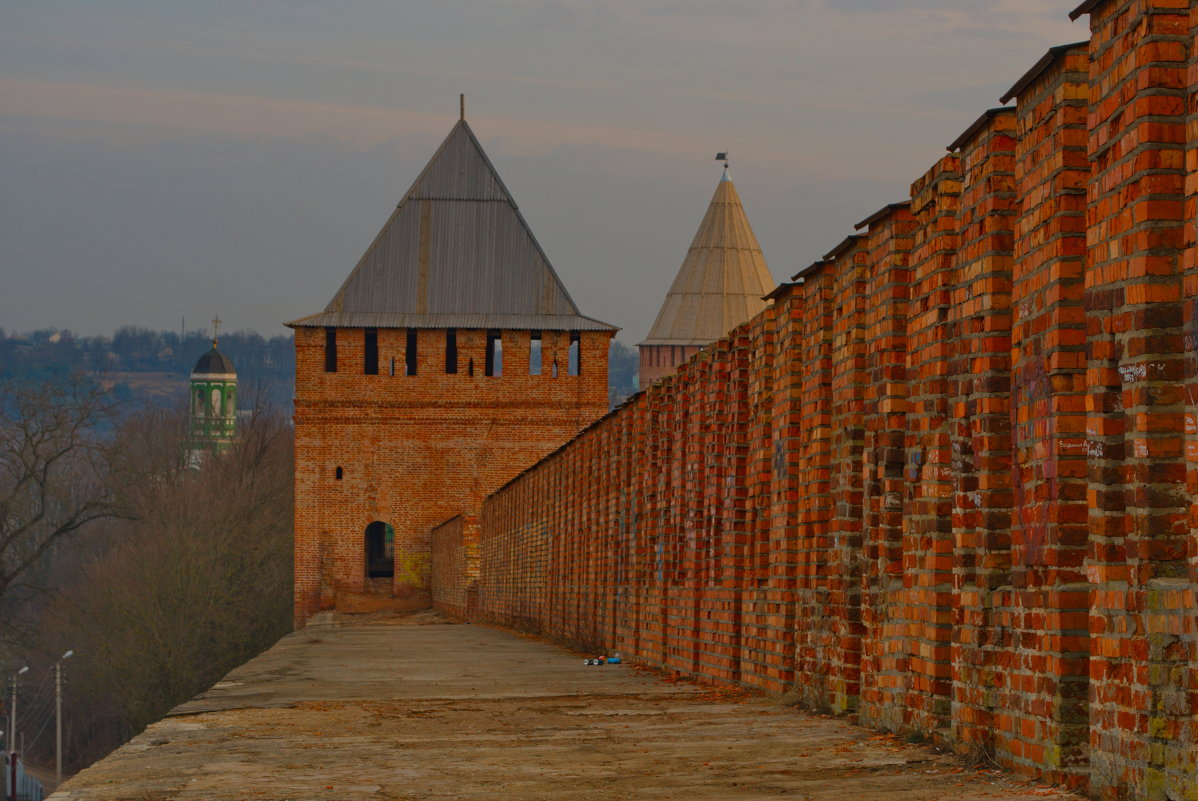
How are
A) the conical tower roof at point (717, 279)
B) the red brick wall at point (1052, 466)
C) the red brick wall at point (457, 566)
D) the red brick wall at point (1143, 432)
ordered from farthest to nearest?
the conical tower roof at point (717, 279), the red brick wall at point (457, 566), the red brick wall at point (1052, 466), the red brick wall at point (1143, 432)

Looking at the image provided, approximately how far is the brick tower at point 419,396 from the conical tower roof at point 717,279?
30748mm

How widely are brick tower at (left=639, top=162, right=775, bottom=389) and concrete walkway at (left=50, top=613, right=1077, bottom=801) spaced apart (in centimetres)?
6687

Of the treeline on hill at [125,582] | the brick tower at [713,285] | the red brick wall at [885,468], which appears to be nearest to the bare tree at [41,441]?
the treeline on hill at [125,582]

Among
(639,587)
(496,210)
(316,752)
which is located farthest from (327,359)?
(316,752)

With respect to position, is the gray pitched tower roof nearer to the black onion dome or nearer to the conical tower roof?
the conical tower roof

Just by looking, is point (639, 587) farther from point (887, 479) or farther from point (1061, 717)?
point (1061, 717)

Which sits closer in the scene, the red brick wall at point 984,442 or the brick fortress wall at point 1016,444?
the brick fortress wall at point 1016,444

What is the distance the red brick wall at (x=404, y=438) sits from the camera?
1705 inches

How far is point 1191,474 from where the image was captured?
396 cm

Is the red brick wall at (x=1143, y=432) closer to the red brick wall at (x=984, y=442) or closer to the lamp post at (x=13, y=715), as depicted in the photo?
the red brick wall at (x=984, y=442)

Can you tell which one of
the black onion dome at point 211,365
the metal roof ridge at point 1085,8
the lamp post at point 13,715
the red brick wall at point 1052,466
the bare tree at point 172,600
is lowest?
the lamp post at point 13,715

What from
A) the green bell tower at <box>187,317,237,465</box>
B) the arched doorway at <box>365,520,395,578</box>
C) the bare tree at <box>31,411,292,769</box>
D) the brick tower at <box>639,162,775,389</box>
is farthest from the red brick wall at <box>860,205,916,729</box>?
the green bell tower at <box>187,317,237,465</box>

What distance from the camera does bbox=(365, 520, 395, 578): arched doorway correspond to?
46.0 meters

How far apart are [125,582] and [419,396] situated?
1691 centimetres
